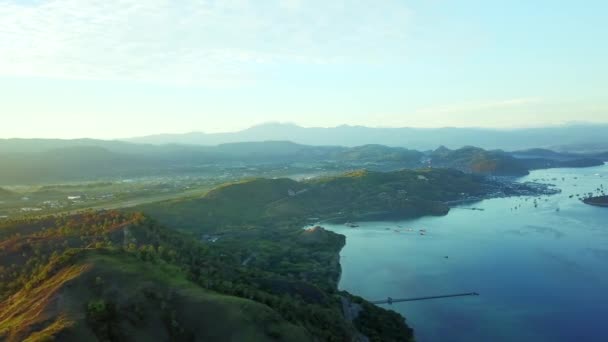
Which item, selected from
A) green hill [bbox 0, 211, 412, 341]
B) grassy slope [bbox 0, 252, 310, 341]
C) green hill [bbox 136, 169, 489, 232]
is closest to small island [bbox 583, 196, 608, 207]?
green hill [bbox 136, 169, 489, 232]

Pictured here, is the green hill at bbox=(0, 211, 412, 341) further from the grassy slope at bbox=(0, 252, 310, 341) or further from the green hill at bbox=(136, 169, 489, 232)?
the green hill at bbox=(136, 169, 489, 232)

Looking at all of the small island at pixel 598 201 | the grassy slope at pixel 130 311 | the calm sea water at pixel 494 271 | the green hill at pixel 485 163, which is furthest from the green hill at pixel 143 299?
the green hill at pixel 485 163

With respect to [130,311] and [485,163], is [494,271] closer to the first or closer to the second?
[130,311]

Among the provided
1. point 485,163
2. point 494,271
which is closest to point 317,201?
point 494,271

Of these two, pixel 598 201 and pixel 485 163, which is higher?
pixel 485 163

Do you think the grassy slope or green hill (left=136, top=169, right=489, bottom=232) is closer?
the grassy slope

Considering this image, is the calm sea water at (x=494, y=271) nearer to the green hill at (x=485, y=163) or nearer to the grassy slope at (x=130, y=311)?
the grassy slope at (x=130, y=311)

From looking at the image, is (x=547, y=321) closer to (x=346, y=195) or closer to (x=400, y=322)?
(x=400, y=322)

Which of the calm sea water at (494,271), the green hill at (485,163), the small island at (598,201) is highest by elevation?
the green hill at (485,163)
